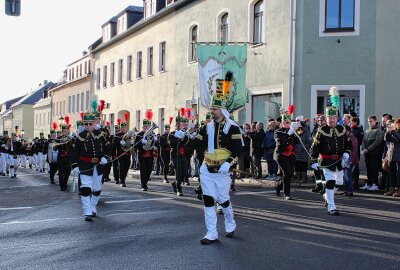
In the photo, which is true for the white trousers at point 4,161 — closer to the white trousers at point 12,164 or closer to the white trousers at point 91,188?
the white trousers at point 12,164

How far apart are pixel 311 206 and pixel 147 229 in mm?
4485

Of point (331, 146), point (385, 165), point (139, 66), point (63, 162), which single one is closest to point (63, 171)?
point (63, 162)

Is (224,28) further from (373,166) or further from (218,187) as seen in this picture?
(218,187)

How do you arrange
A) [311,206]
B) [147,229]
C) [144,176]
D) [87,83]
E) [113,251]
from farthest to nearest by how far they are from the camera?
[87,83] < [144,176] < [311,206] < [147,229] < [113,251]

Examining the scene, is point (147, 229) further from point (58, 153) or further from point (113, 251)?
point (58, 153)

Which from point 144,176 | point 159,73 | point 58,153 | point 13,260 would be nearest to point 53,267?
point 13,260

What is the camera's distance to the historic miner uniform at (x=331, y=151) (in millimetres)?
10859

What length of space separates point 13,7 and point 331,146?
358 inches

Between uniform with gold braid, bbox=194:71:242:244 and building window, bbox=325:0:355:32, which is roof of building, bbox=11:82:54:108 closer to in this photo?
building window, bbox=325:0:355:32

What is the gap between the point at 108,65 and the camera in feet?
139

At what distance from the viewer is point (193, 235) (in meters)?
8.52

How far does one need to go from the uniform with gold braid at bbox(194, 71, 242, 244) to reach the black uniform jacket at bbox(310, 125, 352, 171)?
3219 millimetres

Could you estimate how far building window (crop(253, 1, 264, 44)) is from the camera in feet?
74.5

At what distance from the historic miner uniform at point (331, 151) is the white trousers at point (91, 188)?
474 centimetres
